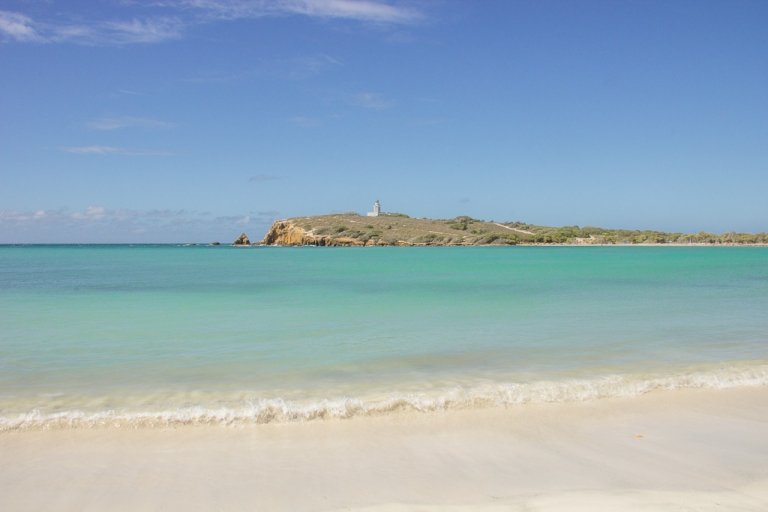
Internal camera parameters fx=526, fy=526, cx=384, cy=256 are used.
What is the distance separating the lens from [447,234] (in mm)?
111500

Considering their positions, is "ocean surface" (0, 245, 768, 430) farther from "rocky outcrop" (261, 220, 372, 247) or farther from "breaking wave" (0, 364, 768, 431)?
"rocky outcrop" (261, 220, 372, 247)

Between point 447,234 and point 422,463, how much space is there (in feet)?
354

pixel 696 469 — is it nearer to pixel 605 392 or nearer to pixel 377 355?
pixel 605 392

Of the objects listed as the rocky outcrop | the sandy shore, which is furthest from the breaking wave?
the rocky outcrop

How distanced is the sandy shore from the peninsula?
101106 mm

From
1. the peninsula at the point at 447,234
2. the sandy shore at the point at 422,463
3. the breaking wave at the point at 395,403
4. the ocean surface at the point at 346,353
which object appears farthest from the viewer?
the peninsula at the point at 447,234

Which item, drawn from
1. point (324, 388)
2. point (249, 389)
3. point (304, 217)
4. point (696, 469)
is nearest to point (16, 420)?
point (249, 389)

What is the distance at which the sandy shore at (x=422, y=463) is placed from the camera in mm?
3916

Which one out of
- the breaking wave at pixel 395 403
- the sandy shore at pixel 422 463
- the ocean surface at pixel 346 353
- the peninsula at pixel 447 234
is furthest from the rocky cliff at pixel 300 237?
the sandy shore at pixel 422 463

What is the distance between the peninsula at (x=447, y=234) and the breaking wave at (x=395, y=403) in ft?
327

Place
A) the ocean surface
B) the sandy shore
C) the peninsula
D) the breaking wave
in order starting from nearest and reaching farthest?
the sandy shore < the breaking wave < the ocean surface < the peninsula

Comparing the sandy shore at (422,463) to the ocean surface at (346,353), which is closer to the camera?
the sandy shore at (422,463)

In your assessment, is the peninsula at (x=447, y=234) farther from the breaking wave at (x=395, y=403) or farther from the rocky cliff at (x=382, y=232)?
the breaking wave at (x=395, y=403)

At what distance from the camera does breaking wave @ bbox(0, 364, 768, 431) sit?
18.3ft
